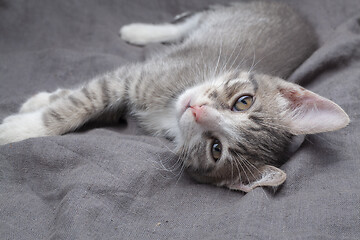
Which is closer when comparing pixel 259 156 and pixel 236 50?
pixel 259 156

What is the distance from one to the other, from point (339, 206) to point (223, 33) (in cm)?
155

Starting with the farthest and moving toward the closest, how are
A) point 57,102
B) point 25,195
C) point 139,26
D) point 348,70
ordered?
point 139,26 → point 348,70 → point 57,102 → point 25,195

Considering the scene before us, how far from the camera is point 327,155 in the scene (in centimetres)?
149

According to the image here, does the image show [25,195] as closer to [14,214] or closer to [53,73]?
[14,214]

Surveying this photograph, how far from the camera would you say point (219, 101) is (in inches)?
57.9

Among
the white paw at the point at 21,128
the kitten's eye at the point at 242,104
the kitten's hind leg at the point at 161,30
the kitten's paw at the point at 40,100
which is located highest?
the kitten's hind leg at the point at 161,30

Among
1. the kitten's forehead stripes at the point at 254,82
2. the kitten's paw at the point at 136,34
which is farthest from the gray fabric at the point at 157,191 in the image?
the kitten's paw at the point at 136,34

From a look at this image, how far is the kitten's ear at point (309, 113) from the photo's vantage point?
4.46 ft

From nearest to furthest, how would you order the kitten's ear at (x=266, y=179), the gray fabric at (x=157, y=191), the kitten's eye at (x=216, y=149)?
the gray fabric at (x=157, y=191) → the kitten's ear at (x=266, y=179) → the kitten's eye at (x=216, y=149)

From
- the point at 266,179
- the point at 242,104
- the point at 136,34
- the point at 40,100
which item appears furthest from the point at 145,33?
the point at 266,179

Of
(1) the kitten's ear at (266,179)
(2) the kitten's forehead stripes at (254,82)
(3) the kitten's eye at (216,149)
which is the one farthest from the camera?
(2) the kitten's forehead stripes at (254,82)

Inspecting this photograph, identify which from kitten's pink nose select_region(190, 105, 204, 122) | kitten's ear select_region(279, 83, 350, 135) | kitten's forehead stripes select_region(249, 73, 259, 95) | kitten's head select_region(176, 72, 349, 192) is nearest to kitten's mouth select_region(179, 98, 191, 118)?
kitten's head select_region(176, 72, 349, 192)

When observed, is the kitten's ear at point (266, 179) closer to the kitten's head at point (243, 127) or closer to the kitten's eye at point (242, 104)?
the kitten's head at point (243, 127)

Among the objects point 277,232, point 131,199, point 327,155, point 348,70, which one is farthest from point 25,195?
point 348,70
